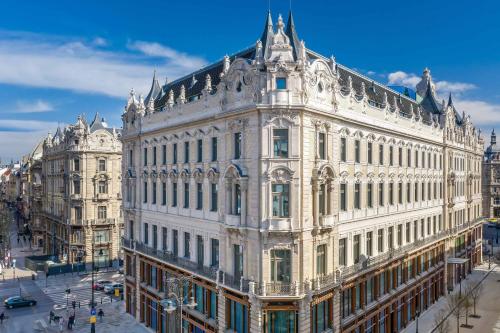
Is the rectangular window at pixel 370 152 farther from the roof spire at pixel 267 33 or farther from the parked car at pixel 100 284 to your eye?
the parked car at pixel 100 284

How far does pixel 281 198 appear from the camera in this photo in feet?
89.2

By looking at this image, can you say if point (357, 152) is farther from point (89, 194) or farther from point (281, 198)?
point (89, 194)

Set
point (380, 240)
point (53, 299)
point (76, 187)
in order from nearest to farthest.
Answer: point (380, 240), point (53, 299), point (76, 187)

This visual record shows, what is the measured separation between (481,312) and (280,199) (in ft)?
111

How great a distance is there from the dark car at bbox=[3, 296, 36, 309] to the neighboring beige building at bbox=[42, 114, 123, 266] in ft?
59.3

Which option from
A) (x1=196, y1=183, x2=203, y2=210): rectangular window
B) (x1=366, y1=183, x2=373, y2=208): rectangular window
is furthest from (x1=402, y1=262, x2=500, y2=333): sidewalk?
(x1=196, y1=183, x2=203, y2=210): rectangular window

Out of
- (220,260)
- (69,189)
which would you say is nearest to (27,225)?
(69,189)

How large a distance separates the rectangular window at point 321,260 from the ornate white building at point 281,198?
5.3 inches

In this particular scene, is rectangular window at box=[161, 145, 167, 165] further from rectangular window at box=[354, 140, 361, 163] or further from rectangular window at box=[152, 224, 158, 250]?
rectangular window at box=[354, 140, 361, 163]

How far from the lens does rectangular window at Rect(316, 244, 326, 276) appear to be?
1136 inches

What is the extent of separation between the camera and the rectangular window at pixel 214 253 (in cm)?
3173

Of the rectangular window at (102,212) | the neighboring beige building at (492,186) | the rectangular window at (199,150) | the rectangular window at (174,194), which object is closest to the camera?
the rectangular window at (199,150)

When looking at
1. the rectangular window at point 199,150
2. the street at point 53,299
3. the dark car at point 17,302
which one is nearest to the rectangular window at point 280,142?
the rectangular window at point 199,150

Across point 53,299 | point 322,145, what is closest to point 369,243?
point 322,145
